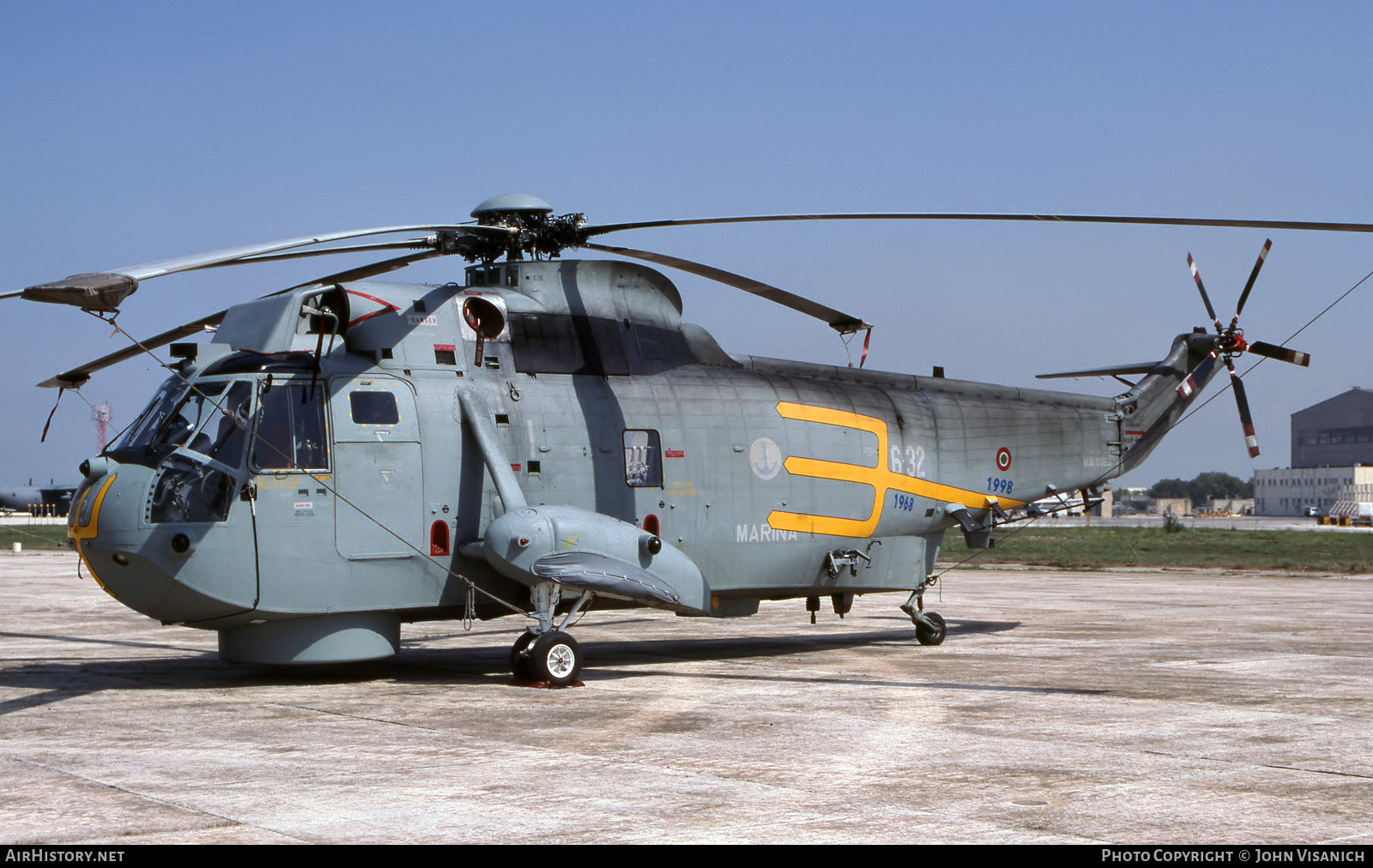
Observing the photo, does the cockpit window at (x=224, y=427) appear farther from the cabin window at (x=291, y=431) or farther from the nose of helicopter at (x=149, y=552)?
the nose of helicopter at (x=149, y=552)

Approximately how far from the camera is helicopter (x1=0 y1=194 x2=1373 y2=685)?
11.9 metres

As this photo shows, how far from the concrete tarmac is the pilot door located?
4.84ft

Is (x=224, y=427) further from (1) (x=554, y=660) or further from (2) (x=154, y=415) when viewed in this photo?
(1) (x=554, y=660)

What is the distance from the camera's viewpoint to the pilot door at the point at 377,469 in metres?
12.4

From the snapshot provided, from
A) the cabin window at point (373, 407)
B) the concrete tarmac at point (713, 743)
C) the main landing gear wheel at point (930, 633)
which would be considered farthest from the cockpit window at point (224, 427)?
the main landing gear wheel at point (930, 633)

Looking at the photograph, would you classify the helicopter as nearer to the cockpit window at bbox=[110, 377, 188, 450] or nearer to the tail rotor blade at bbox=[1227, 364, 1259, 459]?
the cockpit window at bbox=[110, 377, 188, 450]

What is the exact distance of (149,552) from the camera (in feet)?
38.0

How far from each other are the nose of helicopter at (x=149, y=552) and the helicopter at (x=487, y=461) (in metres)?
0.02

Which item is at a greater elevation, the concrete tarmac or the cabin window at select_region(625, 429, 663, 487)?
the cabin window at select_region(625, 429, 663, 487)

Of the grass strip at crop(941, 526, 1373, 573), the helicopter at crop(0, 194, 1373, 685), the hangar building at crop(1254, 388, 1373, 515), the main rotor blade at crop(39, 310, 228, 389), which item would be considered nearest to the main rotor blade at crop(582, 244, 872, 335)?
the helicopter at crop(0, 194, 1373, 685)

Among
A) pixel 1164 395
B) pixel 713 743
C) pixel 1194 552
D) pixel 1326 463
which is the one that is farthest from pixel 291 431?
pixel 1326 463

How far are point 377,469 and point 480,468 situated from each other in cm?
111
